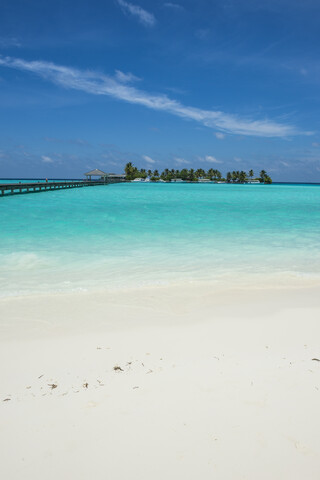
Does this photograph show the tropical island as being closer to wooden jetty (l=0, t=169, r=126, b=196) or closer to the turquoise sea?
wooden jetty (l=0, t=169, r=126, b=196)

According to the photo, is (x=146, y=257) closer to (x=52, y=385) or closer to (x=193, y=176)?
(x=52, y=385)

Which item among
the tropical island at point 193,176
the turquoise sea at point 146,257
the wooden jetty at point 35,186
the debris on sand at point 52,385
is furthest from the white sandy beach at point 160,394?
the tropical island at point 193,176

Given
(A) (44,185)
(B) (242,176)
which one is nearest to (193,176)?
(B) (242,176)

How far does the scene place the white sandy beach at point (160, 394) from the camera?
6.24ft

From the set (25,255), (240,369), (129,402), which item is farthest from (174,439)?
(25,255)

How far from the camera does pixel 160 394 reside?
8.09 feet

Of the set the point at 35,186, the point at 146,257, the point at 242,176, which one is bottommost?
the point at 146,257

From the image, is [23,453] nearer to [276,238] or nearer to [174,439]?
[174,439]

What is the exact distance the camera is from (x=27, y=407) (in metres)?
2.35

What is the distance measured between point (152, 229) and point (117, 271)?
678 cm

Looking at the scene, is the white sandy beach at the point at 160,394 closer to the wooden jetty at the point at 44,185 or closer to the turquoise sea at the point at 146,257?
the turquoise sea at the point at 146,257

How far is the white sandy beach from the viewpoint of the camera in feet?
6.24

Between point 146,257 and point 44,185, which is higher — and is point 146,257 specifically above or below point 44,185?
below

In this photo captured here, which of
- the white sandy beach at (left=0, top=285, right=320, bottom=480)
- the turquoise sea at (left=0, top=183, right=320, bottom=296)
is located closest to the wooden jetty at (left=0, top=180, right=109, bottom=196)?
the turquoise sea at (left=0, top=183, right=320, bottom=296)
